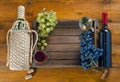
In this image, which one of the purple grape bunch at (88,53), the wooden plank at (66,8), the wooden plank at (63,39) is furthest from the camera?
the wooden plank at (66,8)

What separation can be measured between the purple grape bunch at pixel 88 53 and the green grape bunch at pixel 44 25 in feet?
0.67

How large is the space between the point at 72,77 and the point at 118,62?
1.00ft

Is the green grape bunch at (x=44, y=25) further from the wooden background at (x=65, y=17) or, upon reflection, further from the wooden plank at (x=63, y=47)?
the wooden background at (x=65, y=17)

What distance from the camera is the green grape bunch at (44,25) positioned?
55.6 inches

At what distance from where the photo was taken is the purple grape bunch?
137 cm

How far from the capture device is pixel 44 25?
141 cm

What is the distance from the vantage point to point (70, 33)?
1.49 metres

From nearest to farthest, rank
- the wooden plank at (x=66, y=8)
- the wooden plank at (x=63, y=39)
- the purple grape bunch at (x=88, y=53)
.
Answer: the purple grape bunch at (x=88, y=53), the wooden plank at (x=63, y=39), the wooden plank at (x=66, y=8)

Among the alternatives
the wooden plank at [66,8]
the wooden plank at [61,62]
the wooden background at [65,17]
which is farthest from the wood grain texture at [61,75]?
the wooden plank at [66,8]

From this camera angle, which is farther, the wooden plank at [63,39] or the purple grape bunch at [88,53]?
the wooden plank at [63,39]

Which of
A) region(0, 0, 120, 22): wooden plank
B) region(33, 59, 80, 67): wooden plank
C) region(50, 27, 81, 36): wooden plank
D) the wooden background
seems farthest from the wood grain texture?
region(0, 0, 120, 22): wooden plank

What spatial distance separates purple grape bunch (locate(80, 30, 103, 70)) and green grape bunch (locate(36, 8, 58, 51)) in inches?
8.1

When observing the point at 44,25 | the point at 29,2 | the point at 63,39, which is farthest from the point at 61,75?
the point at 29,2

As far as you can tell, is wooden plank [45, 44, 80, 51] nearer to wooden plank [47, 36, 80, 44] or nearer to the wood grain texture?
wooden plank [47, 36, 80, 44]
